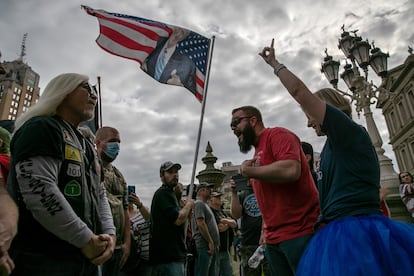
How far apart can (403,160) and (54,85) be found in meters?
50.1

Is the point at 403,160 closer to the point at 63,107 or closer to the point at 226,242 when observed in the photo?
the point at 226,242

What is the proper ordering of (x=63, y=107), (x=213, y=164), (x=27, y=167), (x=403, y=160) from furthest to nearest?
(x=403, y=160) < (x=213, y=164) < (x=63, y=107) < (x=27, y=167)

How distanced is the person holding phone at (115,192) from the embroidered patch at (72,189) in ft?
5.83

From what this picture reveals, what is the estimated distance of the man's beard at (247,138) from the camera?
299 cm

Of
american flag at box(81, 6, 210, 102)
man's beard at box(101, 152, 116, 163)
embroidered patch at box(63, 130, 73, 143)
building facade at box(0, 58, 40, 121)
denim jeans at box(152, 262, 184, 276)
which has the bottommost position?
denim jeans at box(152, 262, 184, 276)

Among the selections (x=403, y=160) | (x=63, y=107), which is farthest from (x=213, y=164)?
(x=403, y=160)

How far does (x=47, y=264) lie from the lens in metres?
1.50

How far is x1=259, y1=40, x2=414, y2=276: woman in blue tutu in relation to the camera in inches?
63.9

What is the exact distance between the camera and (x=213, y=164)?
16.8 metres

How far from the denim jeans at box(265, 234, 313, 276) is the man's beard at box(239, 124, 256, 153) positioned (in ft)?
3.31

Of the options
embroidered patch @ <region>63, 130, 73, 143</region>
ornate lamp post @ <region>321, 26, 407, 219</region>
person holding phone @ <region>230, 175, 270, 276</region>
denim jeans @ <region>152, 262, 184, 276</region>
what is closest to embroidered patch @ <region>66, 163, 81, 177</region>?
embroidered patch @ <region>63, 130, 73, 143</region>

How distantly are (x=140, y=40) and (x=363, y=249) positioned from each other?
476cm

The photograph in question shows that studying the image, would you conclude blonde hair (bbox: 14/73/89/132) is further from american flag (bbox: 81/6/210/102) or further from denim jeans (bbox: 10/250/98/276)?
american flag (bbox: 81/6/210/102)

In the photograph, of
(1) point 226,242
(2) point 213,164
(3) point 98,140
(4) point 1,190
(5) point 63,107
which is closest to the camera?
(4) point 1,190
